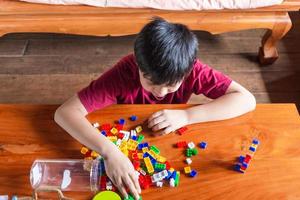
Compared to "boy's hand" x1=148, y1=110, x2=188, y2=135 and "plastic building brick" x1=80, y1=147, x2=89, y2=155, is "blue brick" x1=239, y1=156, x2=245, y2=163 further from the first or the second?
"plastic building brick" x1=80, y1=147, x2=89, y2=155

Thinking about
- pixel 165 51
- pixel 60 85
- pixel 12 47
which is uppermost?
pixel 165 51

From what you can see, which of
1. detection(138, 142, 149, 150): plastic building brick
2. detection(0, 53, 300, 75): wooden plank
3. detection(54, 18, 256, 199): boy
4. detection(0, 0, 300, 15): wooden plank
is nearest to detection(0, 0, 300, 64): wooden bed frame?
detection(0, 0, 300, 15): wooden plank

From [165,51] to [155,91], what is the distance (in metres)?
0.14

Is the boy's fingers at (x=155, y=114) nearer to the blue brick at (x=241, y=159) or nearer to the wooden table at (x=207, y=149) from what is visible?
the wooden table at (x=207, y=149)

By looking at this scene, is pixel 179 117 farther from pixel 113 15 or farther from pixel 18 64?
pixel 18 64

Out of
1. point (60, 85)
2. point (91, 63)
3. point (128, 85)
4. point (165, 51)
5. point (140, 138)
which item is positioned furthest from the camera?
point (91, 63)

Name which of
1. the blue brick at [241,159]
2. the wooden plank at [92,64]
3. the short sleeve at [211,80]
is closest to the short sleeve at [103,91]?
the short sleeve at [211,80]

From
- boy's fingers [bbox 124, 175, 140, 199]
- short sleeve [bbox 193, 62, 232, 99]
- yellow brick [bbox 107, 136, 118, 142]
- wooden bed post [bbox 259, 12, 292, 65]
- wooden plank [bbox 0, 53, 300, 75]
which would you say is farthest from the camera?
wooden plank [bbox 0, 53, 300, 75]

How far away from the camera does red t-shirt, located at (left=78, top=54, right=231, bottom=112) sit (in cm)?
88

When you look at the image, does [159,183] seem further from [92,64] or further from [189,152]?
[92,64]

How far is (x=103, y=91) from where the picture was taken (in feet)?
2.94

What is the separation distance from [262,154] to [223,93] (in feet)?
0.71

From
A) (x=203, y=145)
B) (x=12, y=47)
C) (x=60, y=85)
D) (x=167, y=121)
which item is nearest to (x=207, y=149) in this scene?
(x=203, y=145)

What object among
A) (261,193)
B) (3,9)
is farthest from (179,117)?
(3,9)
